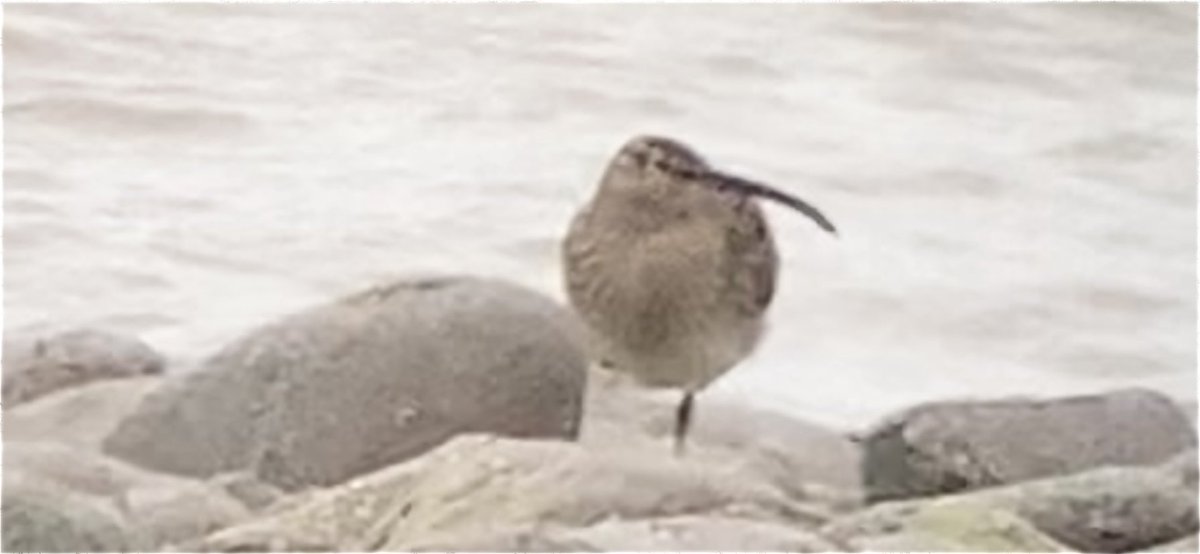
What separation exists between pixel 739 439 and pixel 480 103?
402cm

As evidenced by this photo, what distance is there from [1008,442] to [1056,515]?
35.1 inches

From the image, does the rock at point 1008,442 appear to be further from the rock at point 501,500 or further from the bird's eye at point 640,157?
the rock at point 501,500

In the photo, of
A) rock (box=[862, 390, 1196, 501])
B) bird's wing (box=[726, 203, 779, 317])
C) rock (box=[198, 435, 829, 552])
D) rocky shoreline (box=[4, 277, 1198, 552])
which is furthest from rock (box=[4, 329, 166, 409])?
rock (box=[198, 435, 829, 552])

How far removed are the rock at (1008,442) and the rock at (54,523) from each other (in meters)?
1.88

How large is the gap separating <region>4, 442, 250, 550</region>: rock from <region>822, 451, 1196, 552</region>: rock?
1.05m

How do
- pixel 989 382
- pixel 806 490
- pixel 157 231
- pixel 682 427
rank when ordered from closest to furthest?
1. pixel 806 490
2. pixel 682 427
3. pixel 989 382
4. pixel 157 231

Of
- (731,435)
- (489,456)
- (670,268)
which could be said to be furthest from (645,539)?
(731,435)

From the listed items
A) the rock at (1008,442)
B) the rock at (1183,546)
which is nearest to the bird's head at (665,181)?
the rock at (1008,442)

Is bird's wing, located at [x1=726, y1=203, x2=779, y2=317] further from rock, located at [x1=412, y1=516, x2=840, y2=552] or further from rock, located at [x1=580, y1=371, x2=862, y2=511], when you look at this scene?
rock, located at [x1=412, y1=516, x2=840, y2=552]

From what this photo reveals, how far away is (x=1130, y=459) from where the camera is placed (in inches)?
285

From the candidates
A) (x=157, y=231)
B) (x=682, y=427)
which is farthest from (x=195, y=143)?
(x=682, y=427)

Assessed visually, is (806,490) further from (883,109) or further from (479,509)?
(883,109)

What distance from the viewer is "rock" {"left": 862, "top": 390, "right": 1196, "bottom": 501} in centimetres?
707

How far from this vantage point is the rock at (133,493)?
19.6 feet
